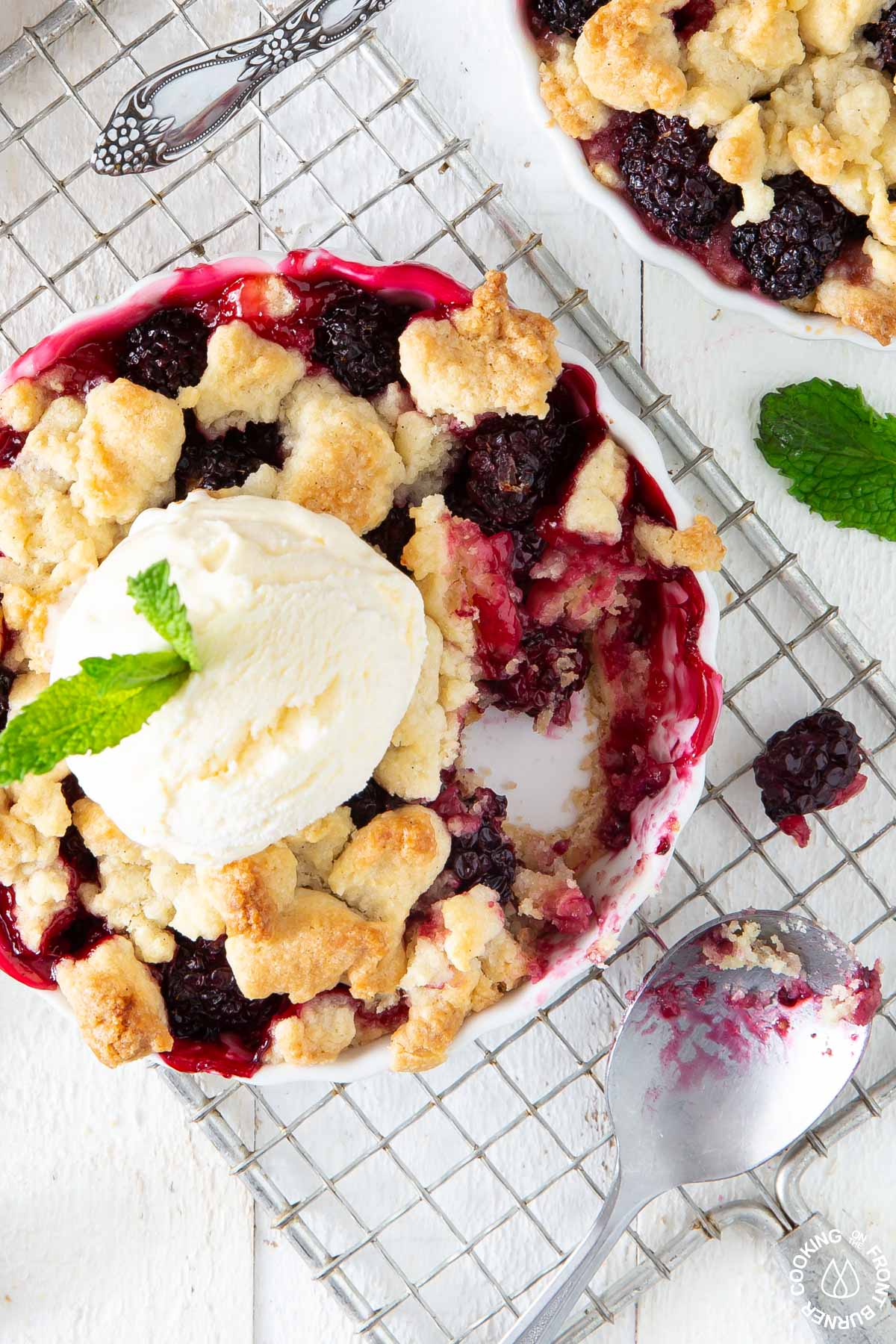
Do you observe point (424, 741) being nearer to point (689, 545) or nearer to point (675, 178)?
point (689, 545)

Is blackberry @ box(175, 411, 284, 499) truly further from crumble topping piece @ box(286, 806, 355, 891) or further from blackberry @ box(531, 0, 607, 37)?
blackberry @ box(531, 0, 607, 37)

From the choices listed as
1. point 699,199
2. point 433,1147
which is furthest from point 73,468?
point 433,1147

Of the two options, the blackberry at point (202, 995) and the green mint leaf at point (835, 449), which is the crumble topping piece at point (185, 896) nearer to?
the blackberry at point (202, 995)

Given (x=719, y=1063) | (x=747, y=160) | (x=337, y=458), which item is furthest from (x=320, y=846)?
(x=747, y=160)

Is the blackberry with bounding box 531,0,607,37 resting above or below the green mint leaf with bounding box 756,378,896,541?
above

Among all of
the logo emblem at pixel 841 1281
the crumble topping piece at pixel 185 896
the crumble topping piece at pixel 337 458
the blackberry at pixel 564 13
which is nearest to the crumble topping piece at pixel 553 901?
the crumble topping piece at pixel 185 896

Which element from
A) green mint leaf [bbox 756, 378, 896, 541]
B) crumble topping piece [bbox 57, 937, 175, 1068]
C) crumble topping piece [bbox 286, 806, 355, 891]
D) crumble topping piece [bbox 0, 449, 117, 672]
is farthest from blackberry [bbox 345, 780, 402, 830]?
green mint leaf [bbox 756, 378, 896, 541]
